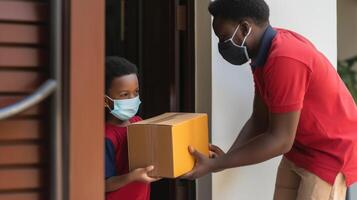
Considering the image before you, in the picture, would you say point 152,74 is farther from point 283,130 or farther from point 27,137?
point 27,137

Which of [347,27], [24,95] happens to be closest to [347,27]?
[347,27]

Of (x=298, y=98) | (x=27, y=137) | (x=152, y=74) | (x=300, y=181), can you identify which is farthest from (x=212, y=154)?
(x=27, y=137)

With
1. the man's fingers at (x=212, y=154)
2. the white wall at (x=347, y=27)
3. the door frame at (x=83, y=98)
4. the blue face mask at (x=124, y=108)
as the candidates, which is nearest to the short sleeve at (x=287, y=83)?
the man's fingers at (x=212, y=154)

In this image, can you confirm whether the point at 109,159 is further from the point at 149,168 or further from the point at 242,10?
the point at 242,10

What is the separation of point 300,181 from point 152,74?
112 centimetres

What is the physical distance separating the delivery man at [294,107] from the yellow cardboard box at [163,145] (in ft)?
0.30

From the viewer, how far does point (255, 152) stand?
2.23m

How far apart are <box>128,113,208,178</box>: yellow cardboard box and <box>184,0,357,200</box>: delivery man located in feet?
0.30

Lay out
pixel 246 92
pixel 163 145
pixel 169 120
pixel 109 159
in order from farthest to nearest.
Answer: pixel 246 92, pixel 109 159, pixel 169 120, pixel 163 145

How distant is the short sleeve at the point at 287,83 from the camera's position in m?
2.09

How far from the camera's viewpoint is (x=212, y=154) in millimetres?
2514

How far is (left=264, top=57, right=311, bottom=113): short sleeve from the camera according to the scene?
209 cm

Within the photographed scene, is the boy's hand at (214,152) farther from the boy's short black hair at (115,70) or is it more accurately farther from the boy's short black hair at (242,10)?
the boy's short black hair at (242,10)

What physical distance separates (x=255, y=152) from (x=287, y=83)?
1.04 ft
